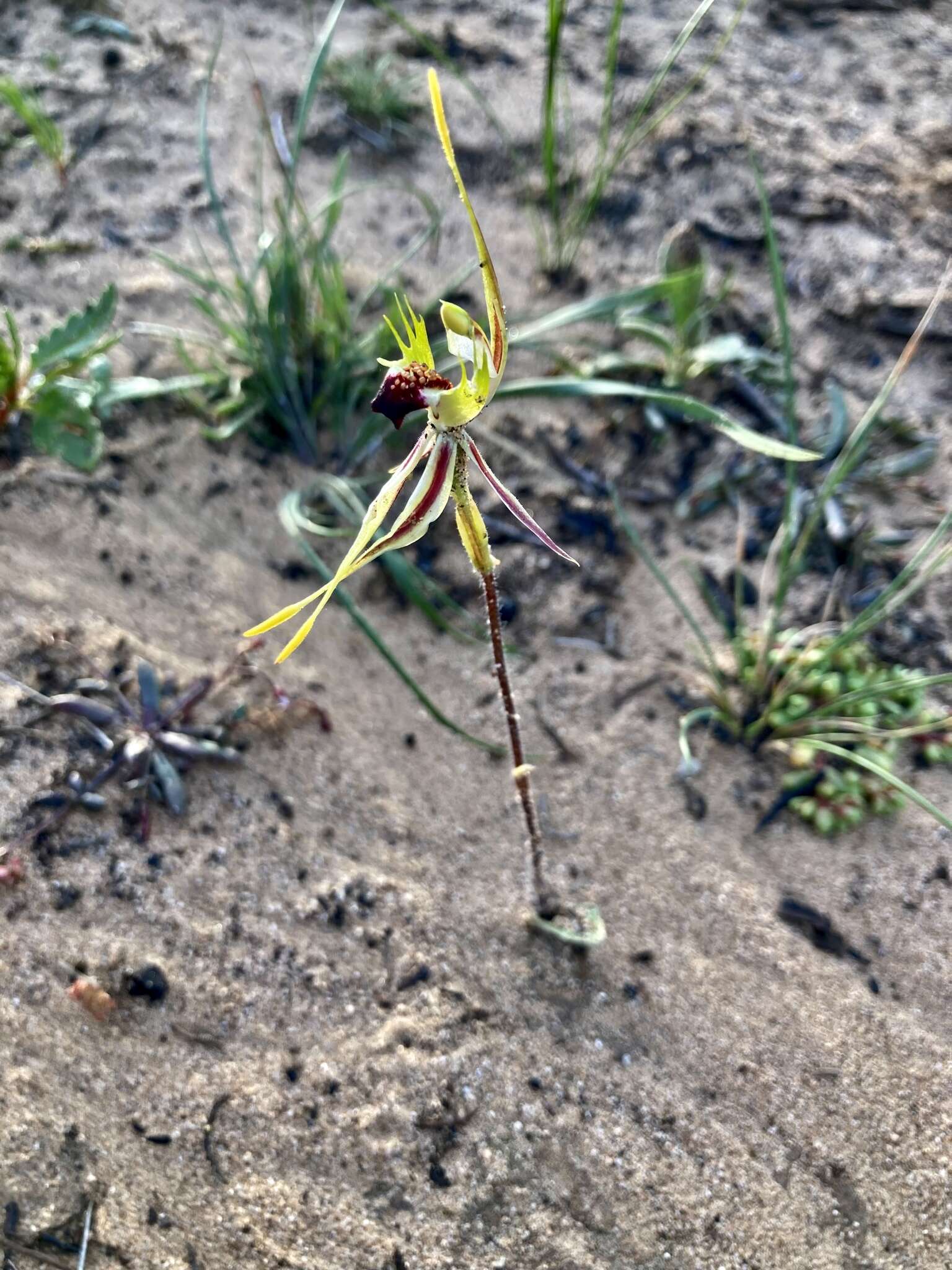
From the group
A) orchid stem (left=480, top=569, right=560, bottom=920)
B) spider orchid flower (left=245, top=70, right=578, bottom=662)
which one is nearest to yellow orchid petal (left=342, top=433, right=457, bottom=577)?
spider orchid flower (left=245, top=70, right=578, bottom=662)

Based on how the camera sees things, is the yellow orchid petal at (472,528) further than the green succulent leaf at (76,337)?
No

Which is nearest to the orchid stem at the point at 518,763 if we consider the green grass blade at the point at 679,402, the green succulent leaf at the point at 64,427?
the green grass blade at the point at 679,402

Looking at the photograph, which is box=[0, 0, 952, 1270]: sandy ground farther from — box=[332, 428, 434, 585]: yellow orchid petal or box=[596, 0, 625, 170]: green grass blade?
box=[332, 428, 434, 585]: yellow orchid petal

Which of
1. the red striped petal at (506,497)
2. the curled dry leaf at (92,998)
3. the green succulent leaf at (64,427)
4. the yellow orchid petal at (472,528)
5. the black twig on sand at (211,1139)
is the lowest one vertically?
the black twig on sand at (211,1139)

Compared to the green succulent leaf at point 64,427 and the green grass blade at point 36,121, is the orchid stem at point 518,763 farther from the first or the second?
the green grass blade at point 36,121

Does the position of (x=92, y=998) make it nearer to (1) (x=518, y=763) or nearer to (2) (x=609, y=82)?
(1) (x=518, y=763)

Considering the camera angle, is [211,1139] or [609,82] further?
[609,82]

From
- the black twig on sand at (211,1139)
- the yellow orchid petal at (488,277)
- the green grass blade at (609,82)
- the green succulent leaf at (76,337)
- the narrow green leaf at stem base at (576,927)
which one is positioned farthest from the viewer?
the green grass blade at (609,82)

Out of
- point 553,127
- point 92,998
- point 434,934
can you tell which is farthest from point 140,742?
point 553,127
